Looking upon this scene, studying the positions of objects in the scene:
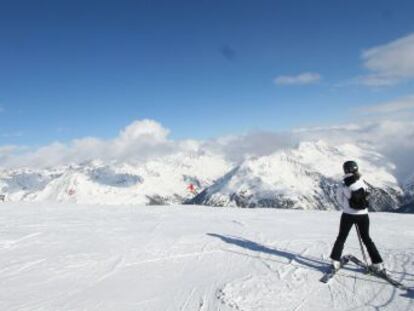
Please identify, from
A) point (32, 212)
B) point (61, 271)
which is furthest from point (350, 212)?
point (32, 212)

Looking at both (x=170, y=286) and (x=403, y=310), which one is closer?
(x=403, y=310)

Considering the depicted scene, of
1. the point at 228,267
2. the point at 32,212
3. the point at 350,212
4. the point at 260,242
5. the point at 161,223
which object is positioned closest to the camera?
the point at 350,212

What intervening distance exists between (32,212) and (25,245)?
33.1ft

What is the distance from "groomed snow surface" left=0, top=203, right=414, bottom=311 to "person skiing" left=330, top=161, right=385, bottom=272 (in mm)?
475

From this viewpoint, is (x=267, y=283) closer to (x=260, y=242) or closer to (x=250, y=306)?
(x=250, y=306)

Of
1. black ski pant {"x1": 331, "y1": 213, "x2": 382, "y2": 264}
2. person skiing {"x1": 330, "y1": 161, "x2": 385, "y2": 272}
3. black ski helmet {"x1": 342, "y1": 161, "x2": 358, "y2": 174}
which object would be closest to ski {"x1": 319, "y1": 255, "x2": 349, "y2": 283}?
person skiing {"x1": 330, "y1": 161, "x2": 385, "y2": 272}

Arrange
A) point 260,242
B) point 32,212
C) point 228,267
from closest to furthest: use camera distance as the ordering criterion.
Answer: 1. point 228,267
2. point 260,242
3. point 32,212

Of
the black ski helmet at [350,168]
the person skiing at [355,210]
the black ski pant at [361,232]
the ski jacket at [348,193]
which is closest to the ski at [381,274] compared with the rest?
the person skiing at [355,210]

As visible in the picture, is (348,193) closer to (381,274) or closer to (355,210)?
(355,210)

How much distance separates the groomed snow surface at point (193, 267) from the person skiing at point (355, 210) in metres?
0.48

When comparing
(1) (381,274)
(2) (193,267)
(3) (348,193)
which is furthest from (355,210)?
(2) (193,267)

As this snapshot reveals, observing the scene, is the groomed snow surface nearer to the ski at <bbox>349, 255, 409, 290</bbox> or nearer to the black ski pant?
the ski at <bbox>349, 255, 409, 290</bbox>

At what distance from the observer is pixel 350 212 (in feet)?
31.4

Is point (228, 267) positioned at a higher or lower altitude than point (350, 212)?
lower
